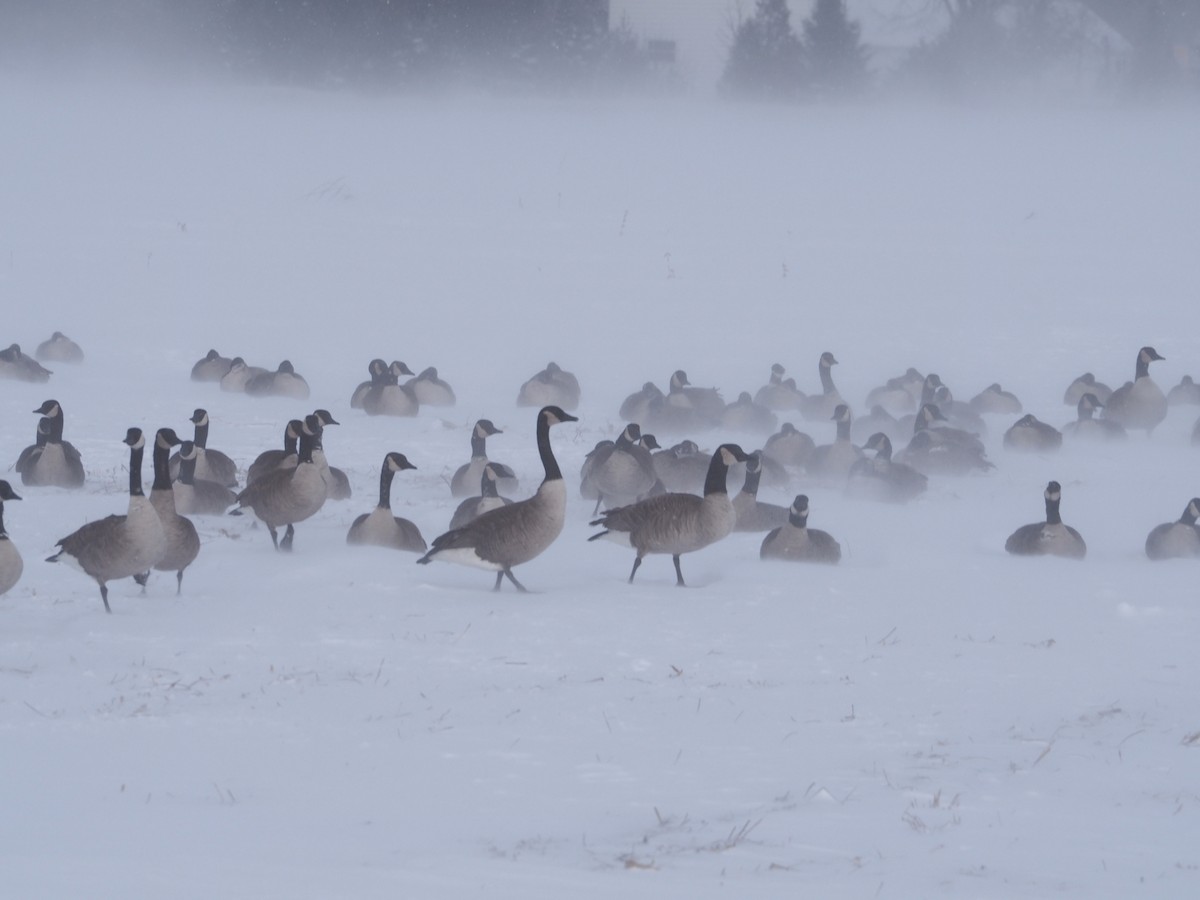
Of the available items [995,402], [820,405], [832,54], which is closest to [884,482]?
[820,405]

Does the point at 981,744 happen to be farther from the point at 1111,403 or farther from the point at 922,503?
the point at 1111,403

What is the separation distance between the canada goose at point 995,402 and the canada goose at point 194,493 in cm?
1068

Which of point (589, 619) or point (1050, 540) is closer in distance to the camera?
point (589, 619)

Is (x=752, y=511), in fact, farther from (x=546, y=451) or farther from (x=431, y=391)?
(x=431, y=391)

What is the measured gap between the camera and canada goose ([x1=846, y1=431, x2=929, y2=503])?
13.7 meters

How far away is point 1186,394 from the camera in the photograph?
19.1 m

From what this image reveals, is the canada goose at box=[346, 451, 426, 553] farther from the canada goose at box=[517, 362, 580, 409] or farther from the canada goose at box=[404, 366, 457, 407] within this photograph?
the canada goose at box=[404, 366, 457, 407]

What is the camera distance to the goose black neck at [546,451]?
944cm

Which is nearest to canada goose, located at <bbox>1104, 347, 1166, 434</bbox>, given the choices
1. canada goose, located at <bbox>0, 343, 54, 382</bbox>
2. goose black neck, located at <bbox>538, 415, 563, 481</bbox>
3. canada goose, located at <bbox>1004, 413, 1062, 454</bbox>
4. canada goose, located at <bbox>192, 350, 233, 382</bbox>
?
canada goose, located at <bbox>1004, 413, 1062, 454</bbox>

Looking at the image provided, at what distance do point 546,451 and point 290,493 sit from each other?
6.29ft

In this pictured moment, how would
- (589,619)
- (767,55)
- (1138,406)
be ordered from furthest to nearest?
(767,55) < (1138,406) < (589,619)

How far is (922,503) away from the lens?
13.7 m

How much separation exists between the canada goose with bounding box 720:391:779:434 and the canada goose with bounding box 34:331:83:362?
8858 mm

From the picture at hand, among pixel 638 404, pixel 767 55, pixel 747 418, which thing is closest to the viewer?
pixel 747 418
